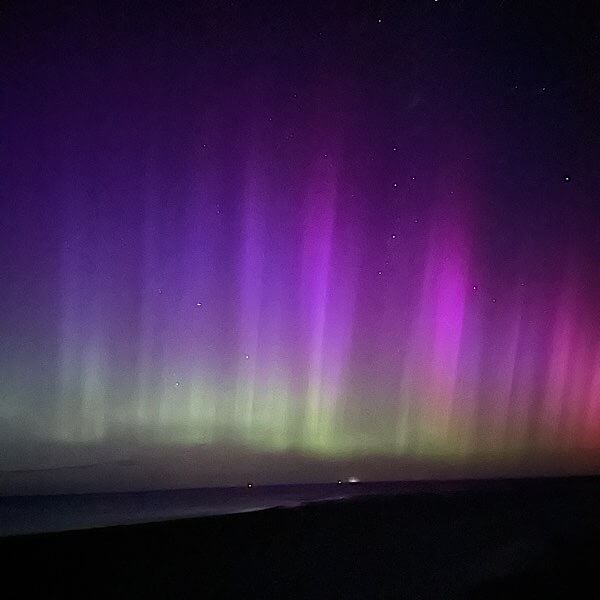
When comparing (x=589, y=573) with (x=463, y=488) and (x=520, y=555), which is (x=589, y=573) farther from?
(x=463, y=488)

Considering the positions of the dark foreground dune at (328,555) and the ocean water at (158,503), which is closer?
the dark foreground dune at (328,555)

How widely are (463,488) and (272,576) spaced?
1.87 feet

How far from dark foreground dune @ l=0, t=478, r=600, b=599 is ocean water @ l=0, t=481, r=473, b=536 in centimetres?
4

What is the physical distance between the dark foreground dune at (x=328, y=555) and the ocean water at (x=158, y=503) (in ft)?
0.13

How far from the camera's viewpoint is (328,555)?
104 cm

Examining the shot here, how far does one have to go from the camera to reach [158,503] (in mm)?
1209

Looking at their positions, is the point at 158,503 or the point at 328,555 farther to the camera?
the point at 158,503

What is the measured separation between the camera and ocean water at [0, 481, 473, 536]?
3.58 ft

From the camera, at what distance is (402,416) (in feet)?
4.58

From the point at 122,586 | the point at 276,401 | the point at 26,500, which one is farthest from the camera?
the point at 276,401

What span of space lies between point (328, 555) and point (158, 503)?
37 centimetres

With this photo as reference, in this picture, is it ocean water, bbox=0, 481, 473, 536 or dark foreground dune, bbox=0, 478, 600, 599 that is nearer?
dark foreground dune, bbox=0, 478, 600, 599

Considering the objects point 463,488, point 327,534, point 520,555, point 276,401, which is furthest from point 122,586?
point 463,488

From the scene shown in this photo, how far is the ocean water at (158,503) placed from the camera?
1091 millimetres
